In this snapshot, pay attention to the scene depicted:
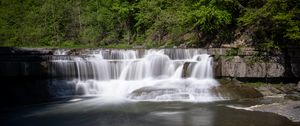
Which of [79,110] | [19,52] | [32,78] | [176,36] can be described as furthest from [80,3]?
[79,110]

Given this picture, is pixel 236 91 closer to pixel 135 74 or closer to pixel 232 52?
pixel 232 52

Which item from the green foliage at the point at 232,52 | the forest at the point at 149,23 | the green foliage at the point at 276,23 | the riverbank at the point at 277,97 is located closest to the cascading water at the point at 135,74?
the green foliage at the point at 232,52

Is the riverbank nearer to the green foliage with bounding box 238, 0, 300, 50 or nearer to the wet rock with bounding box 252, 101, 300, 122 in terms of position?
the wet rock with bounding box 252, 101, 300, 122

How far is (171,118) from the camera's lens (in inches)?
643

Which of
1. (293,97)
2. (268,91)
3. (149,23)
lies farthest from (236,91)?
(149,23)

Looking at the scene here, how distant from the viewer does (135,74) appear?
26.1 meters

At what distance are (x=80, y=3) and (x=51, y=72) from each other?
34.1 m

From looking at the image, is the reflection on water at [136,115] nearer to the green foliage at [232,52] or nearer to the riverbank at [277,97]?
the riverbank at [277,97]

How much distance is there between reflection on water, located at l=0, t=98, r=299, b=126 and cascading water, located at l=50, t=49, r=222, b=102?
2.69m

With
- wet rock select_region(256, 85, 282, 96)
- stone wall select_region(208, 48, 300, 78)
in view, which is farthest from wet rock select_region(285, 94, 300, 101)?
stone wall select_region(208, 48, 300, 78)

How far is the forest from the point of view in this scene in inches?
955

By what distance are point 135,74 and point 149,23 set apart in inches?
746

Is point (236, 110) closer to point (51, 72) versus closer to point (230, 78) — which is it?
point (230, 78)

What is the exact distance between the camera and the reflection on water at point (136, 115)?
1549cm
